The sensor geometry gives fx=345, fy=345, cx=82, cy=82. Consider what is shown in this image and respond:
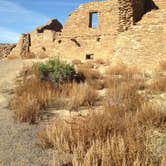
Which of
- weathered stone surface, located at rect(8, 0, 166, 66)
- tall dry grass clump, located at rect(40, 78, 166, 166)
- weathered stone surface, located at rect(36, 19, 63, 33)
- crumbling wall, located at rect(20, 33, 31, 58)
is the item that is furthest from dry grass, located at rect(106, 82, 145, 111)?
weathered stone surface, located at rect(36, 19, 63, 33)

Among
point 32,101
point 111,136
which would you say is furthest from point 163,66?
point 111,136

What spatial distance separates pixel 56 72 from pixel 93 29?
26.5ft

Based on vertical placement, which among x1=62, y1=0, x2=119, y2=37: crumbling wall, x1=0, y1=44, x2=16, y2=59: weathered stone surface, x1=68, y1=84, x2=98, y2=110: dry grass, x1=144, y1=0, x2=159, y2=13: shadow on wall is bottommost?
x1=68, y1=84, x2=98, y2=110: dry grass

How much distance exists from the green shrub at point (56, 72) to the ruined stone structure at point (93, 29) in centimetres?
613

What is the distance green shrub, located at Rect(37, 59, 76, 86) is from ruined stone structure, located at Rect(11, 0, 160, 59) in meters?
6.13

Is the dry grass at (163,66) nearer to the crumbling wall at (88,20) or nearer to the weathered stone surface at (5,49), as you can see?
the crumbling wall at (88,20)

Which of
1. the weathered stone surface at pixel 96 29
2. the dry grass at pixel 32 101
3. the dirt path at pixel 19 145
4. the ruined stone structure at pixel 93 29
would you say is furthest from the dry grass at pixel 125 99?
the ruined stone structure at pixel 93 29

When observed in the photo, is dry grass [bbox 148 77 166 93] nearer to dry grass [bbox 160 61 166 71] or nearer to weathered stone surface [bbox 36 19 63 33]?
dry grass [bbox 160 61 166 71]

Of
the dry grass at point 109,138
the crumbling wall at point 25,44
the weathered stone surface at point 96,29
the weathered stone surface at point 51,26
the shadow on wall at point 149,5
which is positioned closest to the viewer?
the dry grass at point 109,138

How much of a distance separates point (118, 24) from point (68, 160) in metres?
13.8

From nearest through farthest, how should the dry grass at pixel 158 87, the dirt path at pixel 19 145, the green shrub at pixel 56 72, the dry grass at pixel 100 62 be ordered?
the dirt path at pixel 19 145, the dry grass at pixel 158 87, the green shrub at pixel 56 72, the dry grass at pixel 100 62

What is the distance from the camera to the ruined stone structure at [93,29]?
1783cm

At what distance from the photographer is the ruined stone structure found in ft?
58.5

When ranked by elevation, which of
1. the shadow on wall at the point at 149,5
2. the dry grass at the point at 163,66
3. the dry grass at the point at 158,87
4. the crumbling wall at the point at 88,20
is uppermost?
the shadow on wall at the point at 149,5
